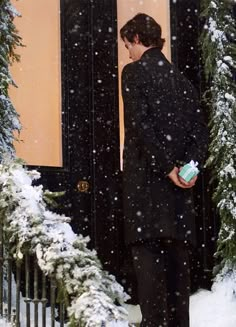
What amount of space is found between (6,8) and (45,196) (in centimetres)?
174

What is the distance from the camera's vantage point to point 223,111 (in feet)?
21.3

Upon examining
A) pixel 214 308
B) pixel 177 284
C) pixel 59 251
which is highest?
pixel 59 251

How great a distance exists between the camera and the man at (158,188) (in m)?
4.81

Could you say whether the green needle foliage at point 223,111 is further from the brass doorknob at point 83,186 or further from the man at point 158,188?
the man at point 158,188

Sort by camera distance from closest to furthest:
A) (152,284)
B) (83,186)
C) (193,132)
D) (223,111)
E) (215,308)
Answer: (152,284), (193,132), (215,308), (223,111), (83,186)

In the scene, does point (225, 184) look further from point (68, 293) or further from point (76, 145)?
point (68, 293)

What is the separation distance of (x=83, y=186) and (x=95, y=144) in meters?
0.38

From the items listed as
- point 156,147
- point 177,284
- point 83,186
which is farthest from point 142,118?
point 83,186

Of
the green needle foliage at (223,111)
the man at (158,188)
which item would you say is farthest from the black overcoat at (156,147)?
the green needle foliage at (223,111)

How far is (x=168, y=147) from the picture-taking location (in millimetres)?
4969

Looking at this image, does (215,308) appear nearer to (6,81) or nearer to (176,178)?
(176,178)

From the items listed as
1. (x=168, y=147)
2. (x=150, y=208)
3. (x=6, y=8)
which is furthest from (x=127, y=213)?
(x=6, y=8)

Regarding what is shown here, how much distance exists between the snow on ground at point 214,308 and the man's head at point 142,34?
6.85ft

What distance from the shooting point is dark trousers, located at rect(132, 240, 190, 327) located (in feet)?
15.7
